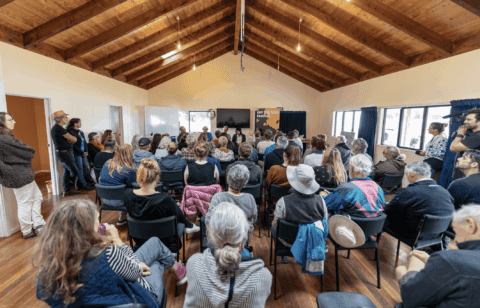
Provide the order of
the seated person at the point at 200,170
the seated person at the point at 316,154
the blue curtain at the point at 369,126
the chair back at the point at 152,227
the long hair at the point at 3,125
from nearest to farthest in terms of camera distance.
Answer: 1. the chair back at the point at 152,227
2. the long hair at the point at 3,125
3. the seated person at the point at 200,170
4. the seated person at the point at 316,154
5. the blue curtain at the point at 369,126

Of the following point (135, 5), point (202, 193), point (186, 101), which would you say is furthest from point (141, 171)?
point (186, 101)

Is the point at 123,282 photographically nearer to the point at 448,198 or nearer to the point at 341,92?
the point at 448,198

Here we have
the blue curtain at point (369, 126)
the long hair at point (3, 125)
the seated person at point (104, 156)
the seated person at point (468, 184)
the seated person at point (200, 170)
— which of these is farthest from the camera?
the blue curtain at point (369, 126)

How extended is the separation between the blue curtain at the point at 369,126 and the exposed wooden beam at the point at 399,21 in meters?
2.60

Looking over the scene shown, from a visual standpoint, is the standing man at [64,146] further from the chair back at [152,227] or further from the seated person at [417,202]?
the seated person at [417,202]

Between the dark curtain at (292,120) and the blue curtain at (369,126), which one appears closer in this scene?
the blue curtain at (369,126)

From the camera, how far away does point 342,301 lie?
4.10 ft

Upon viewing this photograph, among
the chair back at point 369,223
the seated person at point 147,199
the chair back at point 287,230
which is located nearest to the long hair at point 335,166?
the chair back at point 369,223

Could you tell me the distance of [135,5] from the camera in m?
4.25

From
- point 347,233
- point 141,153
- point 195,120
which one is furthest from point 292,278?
point 195,120

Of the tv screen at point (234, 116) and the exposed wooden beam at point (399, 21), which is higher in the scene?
the exposed wooden beam at point (399, 21)

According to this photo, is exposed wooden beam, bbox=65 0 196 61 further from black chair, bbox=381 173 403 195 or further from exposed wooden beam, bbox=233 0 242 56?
black chair, bbox=381 173 403 195

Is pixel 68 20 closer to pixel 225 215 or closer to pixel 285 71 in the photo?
pixel 225 215

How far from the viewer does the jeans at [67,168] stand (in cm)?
428
